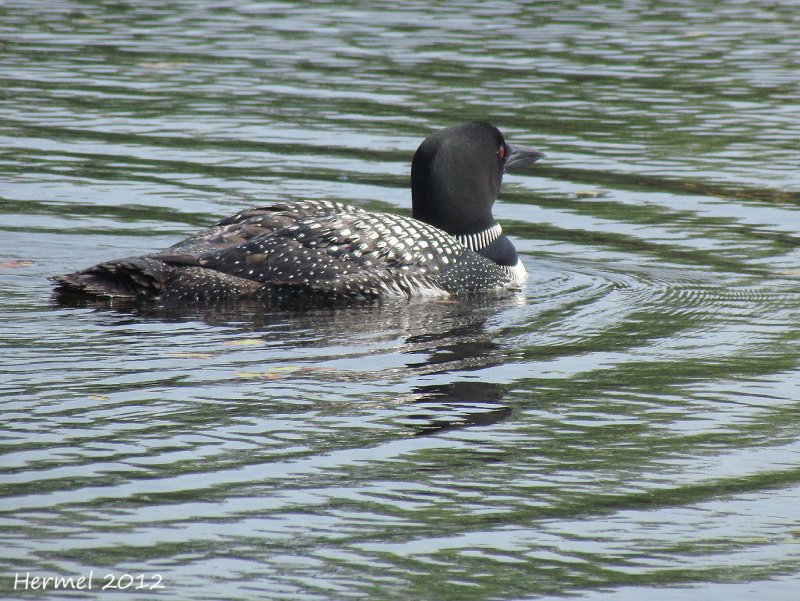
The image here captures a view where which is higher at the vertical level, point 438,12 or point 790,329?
point 438,12

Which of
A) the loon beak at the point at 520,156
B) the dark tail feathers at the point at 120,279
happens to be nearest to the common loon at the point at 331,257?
the dark tail feathers at the point at 120,279

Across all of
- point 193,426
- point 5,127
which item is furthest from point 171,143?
point 193,426

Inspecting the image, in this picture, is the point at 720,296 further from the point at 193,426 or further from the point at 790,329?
the point at 193,426

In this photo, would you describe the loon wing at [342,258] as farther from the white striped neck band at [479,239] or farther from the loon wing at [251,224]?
the white striped neck band at [479,239]

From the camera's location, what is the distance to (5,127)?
41.0ft

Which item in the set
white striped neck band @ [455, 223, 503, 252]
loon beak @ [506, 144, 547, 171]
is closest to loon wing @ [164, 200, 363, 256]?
white striped neck band @ [455, 223, 503, 252]

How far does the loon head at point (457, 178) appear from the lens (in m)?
8.88

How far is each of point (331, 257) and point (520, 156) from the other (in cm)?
185

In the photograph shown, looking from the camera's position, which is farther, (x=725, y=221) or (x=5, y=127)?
(x=5, y=127)

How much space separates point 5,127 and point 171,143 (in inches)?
58.8

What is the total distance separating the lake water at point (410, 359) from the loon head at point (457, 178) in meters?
0.59

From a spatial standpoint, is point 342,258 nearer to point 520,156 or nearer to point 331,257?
point 331,257

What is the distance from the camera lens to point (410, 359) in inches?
272

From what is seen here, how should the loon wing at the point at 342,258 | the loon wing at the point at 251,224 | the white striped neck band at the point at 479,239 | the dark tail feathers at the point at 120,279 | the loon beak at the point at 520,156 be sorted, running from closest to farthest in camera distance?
1. the dark tail feathers at the point at 120,279
2. the loon wing at the point at 342,258
3. the loon wing at the point at 251,224
4. the white striped neck band at the point at 479,239
5. the loon beak at the point at 520,156
